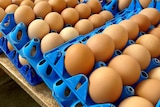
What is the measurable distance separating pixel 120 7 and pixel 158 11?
179 mm

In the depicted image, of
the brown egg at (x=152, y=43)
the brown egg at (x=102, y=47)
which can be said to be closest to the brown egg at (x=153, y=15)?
the brown egg at (x=152, y=43)

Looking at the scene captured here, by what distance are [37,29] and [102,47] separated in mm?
238

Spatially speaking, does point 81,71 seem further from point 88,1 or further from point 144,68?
point 88,1

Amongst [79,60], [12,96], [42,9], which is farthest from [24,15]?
[12,96]

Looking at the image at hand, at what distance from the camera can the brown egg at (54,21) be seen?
0.77 meters

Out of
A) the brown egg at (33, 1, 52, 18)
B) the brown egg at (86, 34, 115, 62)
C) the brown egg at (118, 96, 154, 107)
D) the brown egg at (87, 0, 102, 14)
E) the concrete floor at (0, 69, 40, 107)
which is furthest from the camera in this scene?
the concrete floor at (0, 69, 40, 107)

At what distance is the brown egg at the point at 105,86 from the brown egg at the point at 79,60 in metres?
0.05

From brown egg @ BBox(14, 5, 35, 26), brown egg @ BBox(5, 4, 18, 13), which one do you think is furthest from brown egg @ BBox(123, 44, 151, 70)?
brown egg @ BBox(5, 4, 18, 13)

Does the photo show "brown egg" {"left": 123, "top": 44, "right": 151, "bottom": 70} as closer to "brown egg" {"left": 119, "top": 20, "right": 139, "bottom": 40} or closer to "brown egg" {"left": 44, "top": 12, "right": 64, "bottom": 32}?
"brown egg" {"left": 119, "top": 20, "right": 139, "bottom": 40}

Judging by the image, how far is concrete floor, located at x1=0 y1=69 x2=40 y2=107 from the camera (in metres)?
1.32

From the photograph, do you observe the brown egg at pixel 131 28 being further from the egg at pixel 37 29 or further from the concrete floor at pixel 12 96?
the concrete floor at pixel 12 96

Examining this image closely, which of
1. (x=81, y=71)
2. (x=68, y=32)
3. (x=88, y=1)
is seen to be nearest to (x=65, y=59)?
(x=81, y=71)

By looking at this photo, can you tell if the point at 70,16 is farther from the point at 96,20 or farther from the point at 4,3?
the point at 4,3

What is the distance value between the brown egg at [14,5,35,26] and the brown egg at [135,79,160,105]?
428 mm
